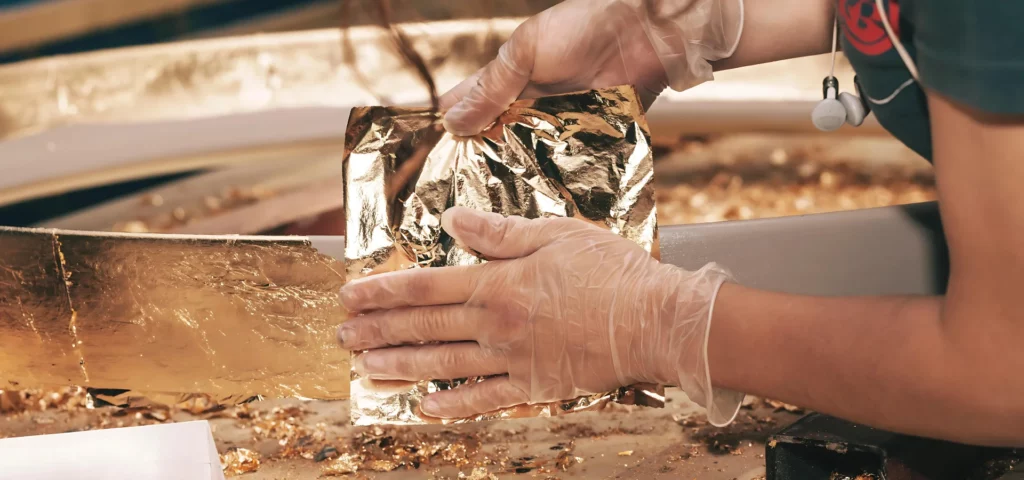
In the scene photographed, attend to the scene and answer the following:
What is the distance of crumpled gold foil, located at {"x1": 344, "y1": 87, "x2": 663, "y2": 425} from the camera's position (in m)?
1.00

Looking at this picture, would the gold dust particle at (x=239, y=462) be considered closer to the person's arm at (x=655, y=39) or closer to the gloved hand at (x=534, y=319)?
the gloved hand at (x=534, y=319)

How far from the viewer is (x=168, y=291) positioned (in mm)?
1061

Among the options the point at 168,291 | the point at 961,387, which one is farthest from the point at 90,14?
the point at 961,387

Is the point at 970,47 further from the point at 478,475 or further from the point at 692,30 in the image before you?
the point at 478,475

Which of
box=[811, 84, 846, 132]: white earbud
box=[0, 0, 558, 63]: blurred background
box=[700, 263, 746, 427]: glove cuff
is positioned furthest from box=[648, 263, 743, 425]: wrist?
box=[0, 0, 558, 63]: blurred background

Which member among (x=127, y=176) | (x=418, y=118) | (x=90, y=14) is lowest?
(x=127, y=176)

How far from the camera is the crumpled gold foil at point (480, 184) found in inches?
39.4

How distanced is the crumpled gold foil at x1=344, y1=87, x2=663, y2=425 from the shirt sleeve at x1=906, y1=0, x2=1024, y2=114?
0.40 m

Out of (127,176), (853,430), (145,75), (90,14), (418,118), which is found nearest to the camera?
(853,430)

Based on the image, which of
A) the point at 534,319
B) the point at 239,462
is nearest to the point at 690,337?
the point at 534,319

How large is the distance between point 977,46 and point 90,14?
303cm

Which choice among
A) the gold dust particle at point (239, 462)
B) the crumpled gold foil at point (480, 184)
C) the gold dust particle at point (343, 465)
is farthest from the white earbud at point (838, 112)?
the gold dust particle at point (239, 462)

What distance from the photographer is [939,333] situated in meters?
0.74

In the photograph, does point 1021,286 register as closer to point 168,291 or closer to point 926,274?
point 926,274
